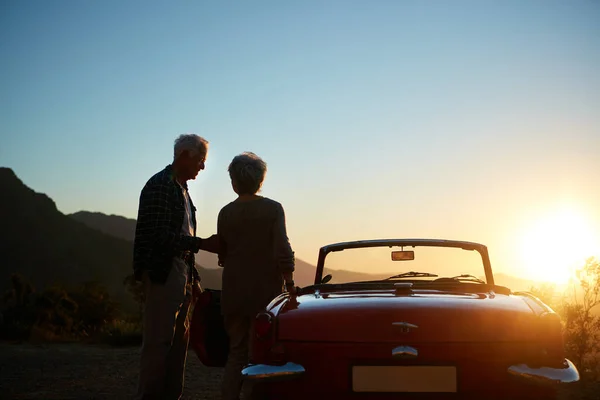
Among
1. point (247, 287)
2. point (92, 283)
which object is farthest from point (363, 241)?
point (92, 283)

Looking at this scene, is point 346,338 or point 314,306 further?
point 314,306

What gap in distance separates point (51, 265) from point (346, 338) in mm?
115089

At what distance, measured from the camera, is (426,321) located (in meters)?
3.80

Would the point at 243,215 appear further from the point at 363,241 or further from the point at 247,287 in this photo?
the point at 363,241

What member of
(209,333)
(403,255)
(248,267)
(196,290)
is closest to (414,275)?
(403,255)

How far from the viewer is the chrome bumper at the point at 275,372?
3.83 meters

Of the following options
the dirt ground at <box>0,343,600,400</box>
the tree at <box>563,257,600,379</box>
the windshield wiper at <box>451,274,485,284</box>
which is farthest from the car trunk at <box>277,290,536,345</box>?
the tree at <box>563,257,600,379</box>

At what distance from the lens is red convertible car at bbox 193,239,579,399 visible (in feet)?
11.9

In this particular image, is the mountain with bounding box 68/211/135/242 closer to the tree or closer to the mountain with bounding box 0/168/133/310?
the mountain with bounding box 0/168/133/310

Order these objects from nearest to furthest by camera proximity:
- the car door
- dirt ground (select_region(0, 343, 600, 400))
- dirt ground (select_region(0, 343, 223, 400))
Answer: the car door, dirt ground (select_region(0, 343, 600, 400)), dirt ground (select_region(0, 343, 223, 400))

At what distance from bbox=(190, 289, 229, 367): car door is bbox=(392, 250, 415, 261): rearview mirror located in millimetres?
1458

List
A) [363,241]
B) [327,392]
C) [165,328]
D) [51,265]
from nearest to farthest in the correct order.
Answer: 1. [327,392]
2. [165,328]
3. [363,241]
4. [51,265]

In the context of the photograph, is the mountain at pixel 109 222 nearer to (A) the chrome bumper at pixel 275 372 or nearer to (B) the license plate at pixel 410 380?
(A) the chrome bumper at pixel 275 372

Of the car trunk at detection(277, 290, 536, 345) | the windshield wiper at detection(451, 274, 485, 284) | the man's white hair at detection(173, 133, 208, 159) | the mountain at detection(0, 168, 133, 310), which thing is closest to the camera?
the car trunk at detection(277, 290, 536, 345)
